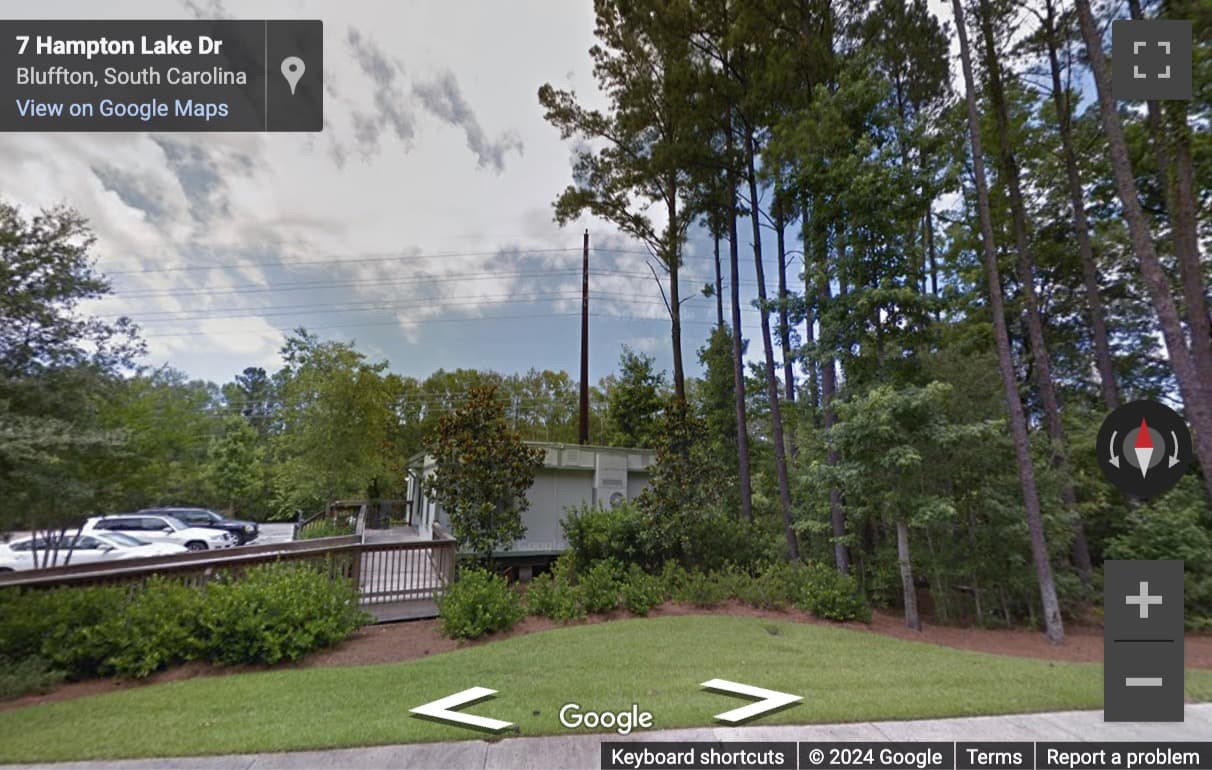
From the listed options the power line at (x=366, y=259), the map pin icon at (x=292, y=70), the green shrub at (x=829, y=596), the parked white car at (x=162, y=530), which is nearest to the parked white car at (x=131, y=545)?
the parked white car at (x=162, y=530)

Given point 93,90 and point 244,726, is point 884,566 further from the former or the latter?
point 93,90

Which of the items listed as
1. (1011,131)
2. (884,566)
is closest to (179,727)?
(884,566)

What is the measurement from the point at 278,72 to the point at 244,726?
17.1 ft

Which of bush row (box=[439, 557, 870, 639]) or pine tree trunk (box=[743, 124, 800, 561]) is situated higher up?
pine tree trunk (box=[743, 124, 800, 561])

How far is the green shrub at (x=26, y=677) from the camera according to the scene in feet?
13.2

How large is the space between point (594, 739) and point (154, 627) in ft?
15.9

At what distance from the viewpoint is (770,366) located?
889 centimetres

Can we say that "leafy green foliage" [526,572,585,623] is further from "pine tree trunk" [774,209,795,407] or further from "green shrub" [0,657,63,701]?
"pine tree trunk" [774,209,795,407]

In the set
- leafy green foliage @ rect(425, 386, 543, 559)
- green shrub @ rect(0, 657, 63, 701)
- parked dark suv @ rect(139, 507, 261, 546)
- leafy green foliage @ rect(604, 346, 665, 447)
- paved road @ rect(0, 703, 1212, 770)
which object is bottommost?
parked dark suv @ rect(139, 507, 261, 546)

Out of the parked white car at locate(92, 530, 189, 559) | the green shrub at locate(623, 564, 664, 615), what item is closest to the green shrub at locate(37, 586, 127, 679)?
the green shrub at locate(623, 564, 664, 615)

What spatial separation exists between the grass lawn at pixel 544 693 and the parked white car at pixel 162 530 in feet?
36.5

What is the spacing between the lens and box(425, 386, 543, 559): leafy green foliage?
8.59m

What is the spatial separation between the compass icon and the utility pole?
38.6ft

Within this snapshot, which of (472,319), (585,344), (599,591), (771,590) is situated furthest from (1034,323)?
(472,319)
